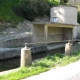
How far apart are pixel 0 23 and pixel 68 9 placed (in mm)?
13559

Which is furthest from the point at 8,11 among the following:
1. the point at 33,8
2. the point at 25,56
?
the point at 25,56

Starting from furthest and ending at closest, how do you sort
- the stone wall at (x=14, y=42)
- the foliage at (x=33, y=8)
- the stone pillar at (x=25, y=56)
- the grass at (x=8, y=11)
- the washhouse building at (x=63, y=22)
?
1. the foliage at (x=33, y=8)
2. the washhouse building at (x=63, y=22)
3. the grass at (x=8, y=11)
4. the stone wall at (x=14, y=42)
5. the stone pillar at (x=25, y=56)

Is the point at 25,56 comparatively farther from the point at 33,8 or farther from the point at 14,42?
the point at 33,8

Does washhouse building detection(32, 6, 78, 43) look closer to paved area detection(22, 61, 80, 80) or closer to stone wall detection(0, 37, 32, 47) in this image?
stone wall detection(0, 37, 32, 47)

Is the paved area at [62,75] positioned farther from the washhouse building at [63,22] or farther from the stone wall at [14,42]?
the washhouse building at [63,22]

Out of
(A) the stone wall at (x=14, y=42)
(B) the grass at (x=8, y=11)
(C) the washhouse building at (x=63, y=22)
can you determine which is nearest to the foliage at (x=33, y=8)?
(B) the grass at (x=8, y=11)

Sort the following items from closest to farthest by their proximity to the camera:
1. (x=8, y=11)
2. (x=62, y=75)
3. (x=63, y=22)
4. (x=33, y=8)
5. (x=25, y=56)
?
(x=62, y=75), (x=25, y=56), (x=8, y=11), (x=33, y=8), (x=63, y=22)

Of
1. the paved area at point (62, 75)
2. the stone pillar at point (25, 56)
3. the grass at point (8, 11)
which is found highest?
the grass at point (8, 11)

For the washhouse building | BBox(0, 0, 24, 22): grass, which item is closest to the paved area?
BBox(0, 0, 24, 22): grass

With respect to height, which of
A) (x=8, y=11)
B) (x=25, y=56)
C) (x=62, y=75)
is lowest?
(x=62, y=75)

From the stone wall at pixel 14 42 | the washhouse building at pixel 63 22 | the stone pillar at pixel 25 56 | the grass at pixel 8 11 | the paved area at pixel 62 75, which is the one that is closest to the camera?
the paved area at pixel 62 75

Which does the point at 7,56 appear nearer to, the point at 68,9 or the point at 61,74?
the point at 61,74

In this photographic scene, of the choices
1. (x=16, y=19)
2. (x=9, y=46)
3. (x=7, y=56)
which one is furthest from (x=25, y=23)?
(x=7, y=56)

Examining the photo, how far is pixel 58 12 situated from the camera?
38.2m
